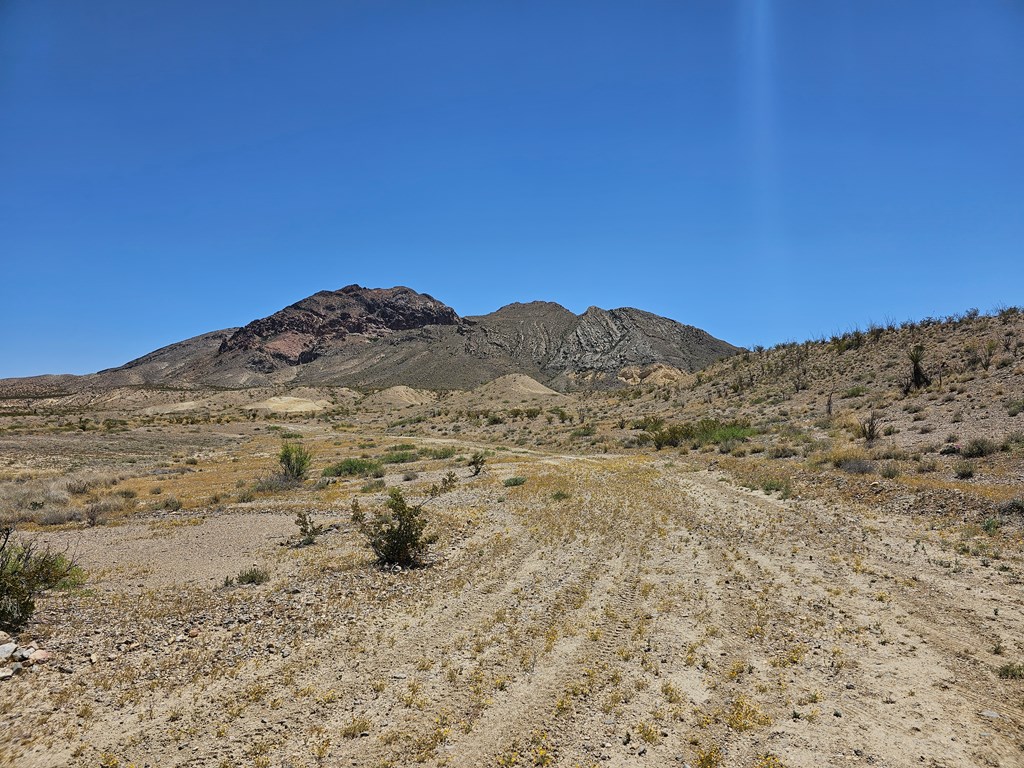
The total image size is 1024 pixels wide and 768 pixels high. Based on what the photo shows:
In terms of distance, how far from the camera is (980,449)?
1691 cm

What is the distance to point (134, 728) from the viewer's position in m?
5.64

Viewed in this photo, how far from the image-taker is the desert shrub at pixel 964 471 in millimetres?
15156

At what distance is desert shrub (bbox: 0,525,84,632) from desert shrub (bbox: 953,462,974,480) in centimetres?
2159

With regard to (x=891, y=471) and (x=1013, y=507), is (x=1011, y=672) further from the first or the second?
(x=891, y=471)

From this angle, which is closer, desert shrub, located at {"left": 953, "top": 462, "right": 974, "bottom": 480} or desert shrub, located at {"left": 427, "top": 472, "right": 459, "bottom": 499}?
desert shrub, located at {"left": 953, "top": 462, "right": 974, "bottom": 480}

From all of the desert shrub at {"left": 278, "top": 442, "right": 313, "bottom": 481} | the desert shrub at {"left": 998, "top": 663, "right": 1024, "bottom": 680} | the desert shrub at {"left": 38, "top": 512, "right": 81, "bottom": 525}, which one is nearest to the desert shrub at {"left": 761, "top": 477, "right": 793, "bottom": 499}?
the desert shrub at {"left": 998, "top": 663, "right": 1024, "bottom": 680}

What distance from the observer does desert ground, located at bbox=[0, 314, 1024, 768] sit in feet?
17.7

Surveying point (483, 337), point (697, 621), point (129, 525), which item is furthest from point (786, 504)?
point (483, 337)

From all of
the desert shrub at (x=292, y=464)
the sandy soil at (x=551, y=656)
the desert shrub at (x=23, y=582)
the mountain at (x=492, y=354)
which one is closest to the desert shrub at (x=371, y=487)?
the desert shrub at (x=292, y=464)

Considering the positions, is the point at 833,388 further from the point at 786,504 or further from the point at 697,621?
the point at 697,621

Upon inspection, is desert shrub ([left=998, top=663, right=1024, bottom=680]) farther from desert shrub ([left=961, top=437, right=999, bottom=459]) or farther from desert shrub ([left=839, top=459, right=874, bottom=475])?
desert shrub ([left=961, top=437, right=999, bottom=459])

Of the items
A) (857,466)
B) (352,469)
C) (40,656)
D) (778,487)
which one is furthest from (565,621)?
(352,469)

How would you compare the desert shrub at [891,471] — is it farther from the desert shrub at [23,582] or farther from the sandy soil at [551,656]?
the desert shrub at [23,582]

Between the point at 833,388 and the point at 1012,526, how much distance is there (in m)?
29.2
